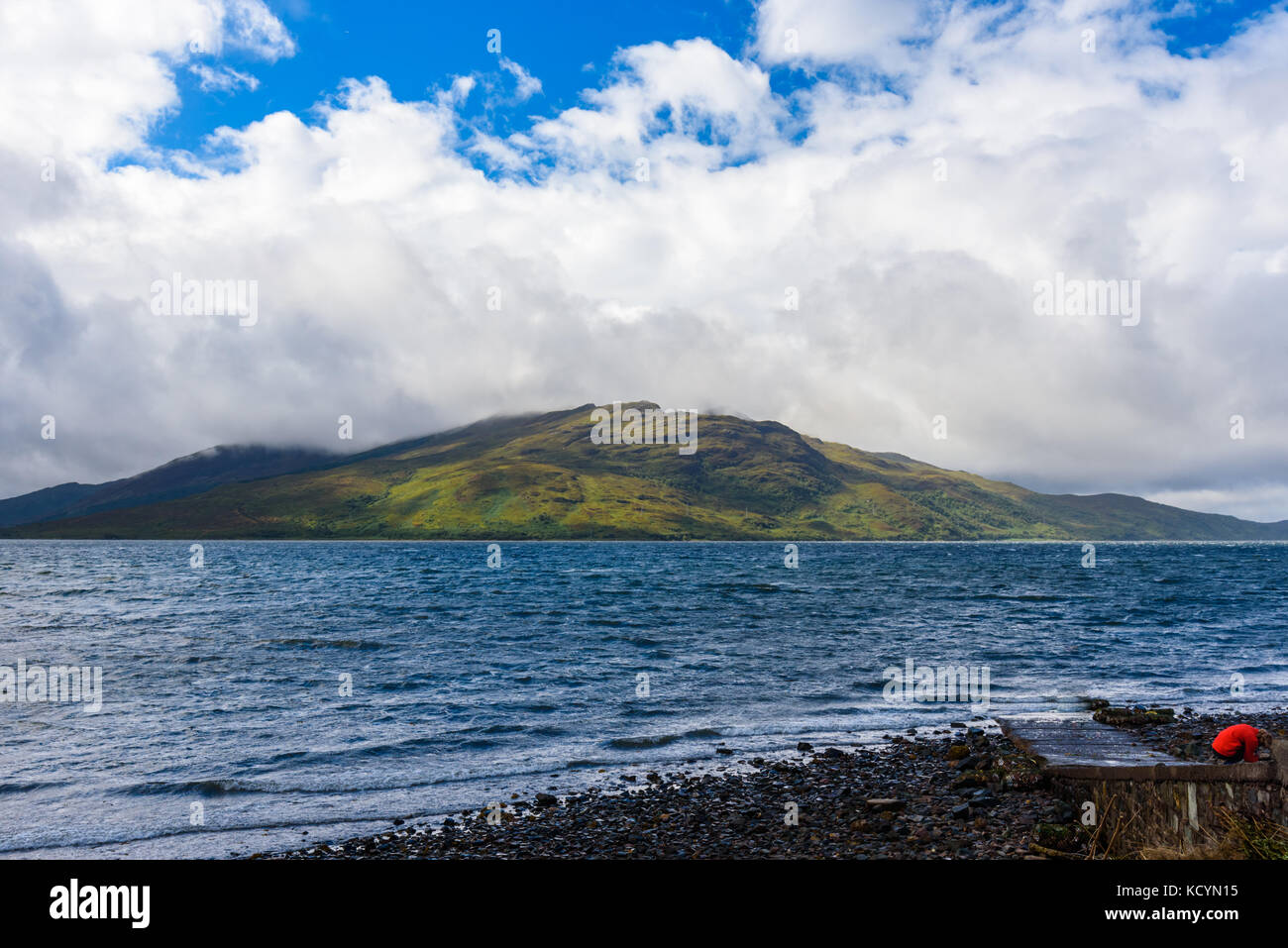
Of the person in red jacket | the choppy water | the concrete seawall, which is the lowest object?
the choppy water

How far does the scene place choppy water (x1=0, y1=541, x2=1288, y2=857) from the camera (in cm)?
1922

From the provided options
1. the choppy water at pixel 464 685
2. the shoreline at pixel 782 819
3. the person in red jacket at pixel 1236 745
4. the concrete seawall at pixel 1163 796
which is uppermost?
the person in red jacket at pixel 1236 745

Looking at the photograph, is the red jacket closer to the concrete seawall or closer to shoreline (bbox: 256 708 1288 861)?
the concrete seawall

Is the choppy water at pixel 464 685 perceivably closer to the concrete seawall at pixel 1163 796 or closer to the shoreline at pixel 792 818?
the shoreline at pixel 792 818

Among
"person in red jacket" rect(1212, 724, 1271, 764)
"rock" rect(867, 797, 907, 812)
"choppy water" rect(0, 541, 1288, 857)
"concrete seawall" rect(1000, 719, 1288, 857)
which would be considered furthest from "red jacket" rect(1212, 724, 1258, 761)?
"choppy water" rect(0, 541, 1288, 857)

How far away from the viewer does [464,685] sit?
3353 cm

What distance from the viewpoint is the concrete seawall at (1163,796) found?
1159 cm

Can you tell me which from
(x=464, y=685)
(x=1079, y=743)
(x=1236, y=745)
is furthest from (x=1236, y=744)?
(x=464, y=685)

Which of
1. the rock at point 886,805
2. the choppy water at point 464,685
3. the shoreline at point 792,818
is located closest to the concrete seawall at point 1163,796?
the shoreline at point 792,818

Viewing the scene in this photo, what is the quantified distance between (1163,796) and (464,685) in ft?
87.8

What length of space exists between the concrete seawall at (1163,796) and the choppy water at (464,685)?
29.9ft

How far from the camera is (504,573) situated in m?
122

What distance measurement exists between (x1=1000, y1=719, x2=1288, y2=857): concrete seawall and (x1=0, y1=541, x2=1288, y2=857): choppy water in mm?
9110
